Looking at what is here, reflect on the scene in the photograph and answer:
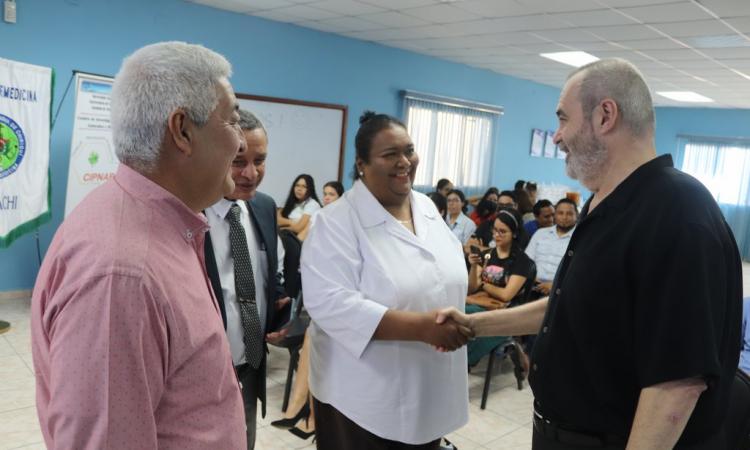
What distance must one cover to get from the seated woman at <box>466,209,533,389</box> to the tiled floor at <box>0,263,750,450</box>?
11.2 inches

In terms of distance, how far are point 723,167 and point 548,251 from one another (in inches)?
360

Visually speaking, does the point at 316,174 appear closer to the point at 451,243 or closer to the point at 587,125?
the point at 451,243

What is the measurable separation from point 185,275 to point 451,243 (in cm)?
113

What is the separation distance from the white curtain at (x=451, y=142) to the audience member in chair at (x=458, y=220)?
4.72ft

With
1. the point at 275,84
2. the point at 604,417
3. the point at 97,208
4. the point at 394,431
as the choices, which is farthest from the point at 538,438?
the point at 275,84

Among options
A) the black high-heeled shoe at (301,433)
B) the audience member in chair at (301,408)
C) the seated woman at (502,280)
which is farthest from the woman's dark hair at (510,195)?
the black high-heeled shoe at (301,433)

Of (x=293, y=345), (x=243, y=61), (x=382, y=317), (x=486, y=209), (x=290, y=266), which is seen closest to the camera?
(x=382, y=317)

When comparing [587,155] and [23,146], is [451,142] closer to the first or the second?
[23,146]

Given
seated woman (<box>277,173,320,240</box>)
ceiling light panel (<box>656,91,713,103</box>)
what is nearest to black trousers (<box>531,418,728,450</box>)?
seated woman (<box>277,173,320,240</box>)

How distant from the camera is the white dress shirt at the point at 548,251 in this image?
4.70 meters

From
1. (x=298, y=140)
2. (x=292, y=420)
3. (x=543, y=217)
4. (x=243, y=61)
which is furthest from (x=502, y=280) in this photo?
(x=243, y=61)

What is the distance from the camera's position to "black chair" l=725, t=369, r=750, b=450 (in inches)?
63.5

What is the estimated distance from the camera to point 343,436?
170cm

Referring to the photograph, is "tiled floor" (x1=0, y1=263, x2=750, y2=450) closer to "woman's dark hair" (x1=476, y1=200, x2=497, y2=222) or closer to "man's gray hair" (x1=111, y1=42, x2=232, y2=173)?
"man's gray hair" (x1=111, y1=42, x2=232, y2=173)
